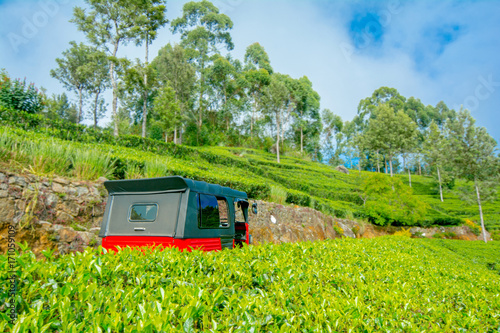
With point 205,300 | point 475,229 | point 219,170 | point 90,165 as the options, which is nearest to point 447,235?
point 475,229

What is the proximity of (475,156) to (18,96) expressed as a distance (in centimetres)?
3199

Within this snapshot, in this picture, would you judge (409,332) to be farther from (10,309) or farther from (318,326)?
(10,309)

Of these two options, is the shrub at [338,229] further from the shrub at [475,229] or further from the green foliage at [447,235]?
the shrub at [475,229]

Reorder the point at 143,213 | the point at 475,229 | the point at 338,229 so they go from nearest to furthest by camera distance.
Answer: the point at 143,213
the point at 338,229
the point at 475,229

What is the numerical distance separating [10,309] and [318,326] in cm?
204

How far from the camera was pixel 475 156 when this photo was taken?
22516 mm

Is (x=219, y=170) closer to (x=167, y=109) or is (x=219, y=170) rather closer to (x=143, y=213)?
(x=143, y=213)

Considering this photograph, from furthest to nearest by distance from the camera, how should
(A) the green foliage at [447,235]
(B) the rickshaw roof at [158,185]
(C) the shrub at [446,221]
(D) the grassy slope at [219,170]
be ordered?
1. (C) the shrub at [446,221]
2. (A) the green foliage at [447,235]
3. (D) the grassy slope at [219,170]
4. (B) the rickshaw roof at [158,185]

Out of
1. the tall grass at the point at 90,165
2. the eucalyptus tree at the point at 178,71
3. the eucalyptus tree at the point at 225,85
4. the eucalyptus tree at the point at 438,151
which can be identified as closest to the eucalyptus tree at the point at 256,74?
the eucalyptus tree at the point at 225,85

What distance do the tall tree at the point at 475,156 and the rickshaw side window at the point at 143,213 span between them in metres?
26.6

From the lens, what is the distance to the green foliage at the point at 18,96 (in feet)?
44.6

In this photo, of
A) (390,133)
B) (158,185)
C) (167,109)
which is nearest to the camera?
(158,185)

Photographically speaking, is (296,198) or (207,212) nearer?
(207,212)

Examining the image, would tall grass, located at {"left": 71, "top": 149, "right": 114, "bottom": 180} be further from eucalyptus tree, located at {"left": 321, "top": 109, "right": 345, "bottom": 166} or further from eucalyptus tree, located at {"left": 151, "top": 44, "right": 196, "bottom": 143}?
eucalyptus tree, located at {"left": 321, "top": 109, "right": 345, "bottom": 166}
